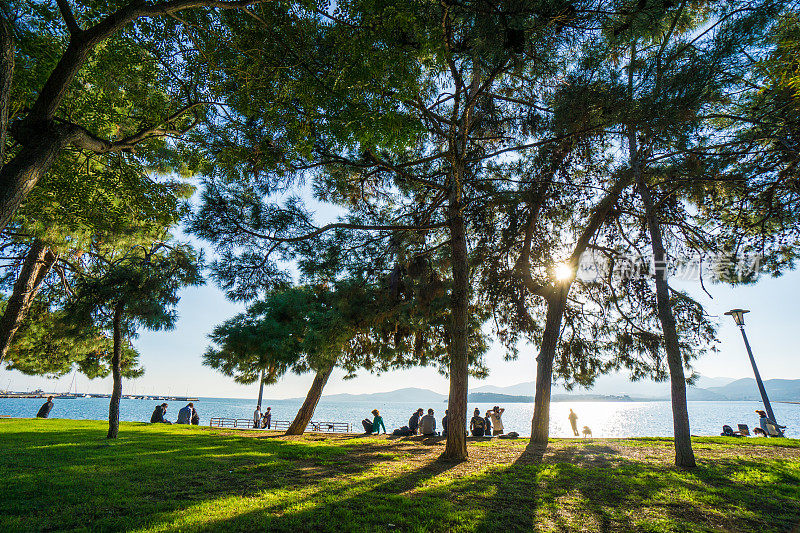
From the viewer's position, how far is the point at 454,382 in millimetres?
7137

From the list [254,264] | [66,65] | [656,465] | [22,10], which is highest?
[22,10]

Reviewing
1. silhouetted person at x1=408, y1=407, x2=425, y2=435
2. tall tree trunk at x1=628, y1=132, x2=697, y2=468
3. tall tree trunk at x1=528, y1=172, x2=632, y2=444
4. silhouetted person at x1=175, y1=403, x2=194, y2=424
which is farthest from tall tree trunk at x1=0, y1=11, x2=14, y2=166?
silhouetted person at x1=175, y1=403, x2=194, y2=424

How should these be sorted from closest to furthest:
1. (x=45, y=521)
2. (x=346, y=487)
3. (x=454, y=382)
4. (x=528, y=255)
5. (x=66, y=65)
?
(x=45, y=521), (x=66, y=65), (x=346, y=487), (x=454, y=382), (x=528, y=255)

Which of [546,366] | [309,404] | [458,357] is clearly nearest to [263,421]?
[309,404]

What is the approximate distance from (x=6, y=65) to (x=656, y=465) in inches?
430

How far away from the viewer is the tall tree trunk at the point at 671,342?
21.8 ft

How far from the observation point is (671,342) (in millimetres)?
7215

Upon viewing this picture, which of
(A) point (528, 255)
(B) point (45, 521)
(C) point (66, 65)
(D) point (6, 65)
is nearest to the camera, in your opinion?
(B) point (45, 521)

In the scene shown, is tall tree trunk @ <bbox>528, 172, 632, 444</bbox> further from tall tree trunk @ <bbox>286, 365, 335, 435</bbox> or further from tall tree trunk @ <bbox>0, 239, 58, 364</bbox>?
tall tree trunk @ <bbox>0, 239, 58, 364</bbox>

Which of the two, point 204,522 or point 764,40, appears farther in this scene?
point 764,40

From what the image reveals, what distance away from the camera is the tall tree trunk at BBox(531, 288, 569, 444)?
9.45 meters

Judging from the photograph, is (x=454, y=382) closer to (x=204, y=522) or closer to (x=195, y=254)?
(x=204, y=522)

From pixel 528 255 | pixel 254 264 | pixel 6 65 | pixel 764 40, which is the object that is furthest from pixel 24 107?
pixel 764 40

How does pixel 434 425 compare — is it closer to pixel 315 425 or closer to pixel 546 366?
pixel 546 366
